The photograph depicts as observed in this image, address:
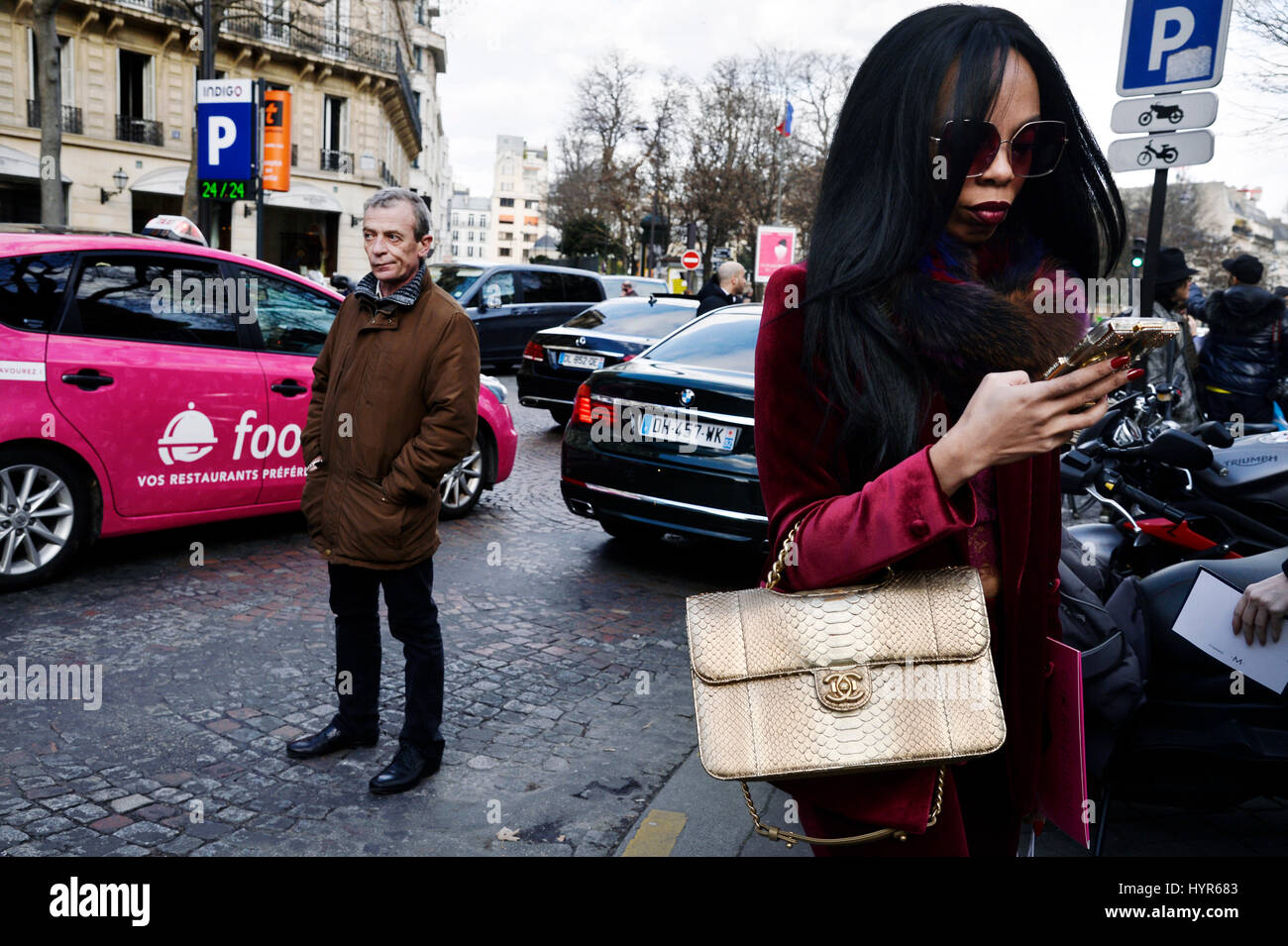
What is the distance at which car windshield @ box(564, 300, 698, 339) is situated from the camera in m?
12.3

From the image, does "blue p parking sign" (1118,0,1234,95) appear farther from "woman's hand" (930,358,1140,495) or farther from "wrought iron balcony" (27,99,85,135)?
"wrought iron balcony" (27,99,85,135)

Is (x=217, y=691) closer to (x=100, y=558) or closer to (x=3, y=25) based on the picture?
(x=100, y=558)

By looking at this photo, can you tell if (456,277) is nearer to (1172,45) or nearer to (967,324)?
(1172,45)

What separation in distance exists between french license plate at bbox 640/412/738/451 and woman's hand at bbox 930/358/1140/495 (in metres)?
4.65

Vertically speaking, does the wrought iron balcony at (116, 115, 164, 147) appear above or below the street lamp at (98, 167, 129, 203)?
above

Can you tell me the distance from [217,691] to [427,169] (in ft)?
247

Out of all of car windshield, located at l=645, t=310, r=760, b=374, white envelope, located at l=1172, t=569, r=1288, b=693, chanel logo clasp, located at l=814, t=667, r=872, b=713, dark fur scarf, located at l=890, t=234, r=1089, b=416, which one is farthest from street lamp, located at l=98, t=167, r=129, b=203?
chanel logo clasp, located at l=814, t=667, r=872, b=713

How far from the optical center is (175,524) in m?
5.93

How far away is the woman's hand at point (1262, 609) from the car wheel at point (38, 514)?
5.21 meters

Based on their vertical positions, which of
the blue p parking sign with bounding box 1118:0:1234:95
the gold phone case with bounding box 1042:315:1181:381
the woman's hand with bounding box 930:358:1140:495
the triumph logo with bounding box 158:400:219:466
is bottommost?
the triumph logo with bounding box 158:400:219:466

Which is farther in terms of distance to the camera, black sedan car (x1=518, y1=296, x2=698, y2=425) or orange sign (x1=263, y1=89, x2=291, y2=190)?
orange sign (x1=263, y1=89, x2=291, y2=190)

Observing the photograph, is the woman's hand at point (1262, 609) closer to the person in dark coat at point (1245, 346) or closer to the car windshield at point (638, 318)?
the person in dark coat at point (1245, 346)

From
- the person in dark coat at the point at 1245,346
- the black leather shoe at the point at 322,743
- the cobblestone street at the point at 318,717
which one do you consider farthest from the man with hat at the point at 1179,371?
the black leather shoe at the point at 322,743
